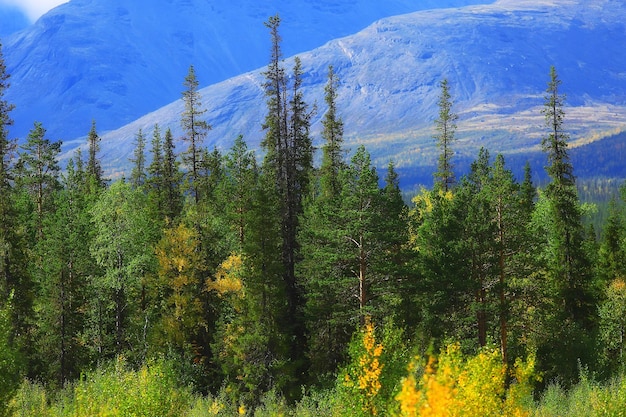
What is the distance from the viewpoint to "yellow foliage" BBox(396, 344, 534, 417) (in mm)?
17031

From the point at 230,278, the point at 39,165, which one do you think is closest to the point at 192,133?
the point at 230,278

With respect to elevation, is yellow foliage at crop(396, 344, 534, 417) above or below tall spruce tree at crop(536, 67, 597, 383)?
below

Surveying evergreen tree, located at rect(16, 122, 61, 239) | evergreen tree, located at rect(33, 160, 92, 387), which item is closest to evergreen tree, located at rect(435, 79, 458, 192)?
evergreen tree, located at rect(33, 160, 92, 387)

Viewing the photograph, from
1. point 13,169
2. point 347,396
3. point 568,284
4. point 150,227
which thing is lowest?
point 347,396

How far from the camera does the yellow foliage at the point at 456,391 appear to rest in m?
17.0

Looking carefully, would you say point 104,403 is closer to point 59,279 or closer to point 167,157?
point 59,279

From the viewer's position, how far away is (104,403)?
26484mm

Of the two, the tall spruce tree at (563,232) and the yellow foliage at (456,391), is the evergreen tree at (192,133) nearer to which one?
the tall spruce tree at (563,232)

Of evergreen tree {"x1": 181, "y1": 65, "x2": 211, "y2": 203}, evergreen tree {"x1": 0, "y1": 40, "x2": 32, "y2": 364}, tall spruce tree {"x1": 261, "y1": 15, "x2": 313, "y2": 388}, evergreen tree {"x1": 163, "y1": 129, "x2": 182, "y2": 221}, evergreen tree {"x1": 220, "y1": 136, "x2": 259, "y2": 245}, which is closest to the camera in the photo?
evergreen tree {"x1": 0, "y1": 40, "x2": 32, "y2": 364}

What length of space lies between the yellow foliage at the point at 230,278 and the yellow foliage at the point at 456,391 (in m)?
19.3

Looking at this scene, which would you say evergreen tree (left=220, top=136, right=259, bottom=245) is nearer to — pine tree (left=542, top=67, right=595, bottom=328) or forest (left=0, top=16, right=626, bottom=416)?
forest (left=0, top=16, right=626, bottom=416)

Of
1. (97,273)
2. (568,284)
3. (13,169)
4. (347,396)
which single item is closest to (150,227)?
(97,273)

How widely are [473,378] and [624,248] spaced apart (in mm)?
39046

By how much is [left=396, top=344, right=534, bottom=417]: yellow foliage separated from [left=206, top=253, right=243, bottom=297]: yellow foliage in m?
19.3
